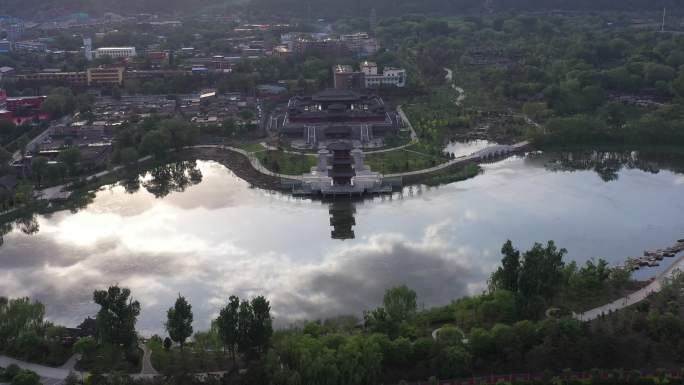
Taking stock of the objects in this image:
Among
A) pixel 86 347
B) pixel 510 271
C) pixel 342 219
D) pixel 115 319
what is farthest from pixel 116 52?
pixel 510 271

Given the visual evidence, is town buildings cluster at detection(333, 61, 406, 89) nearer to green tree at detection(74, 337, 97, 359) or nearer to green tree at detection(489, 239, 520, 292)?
green tree at detection(489, 239, 520, 292)

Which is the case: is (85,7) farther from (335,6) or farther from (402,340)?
(402,340)

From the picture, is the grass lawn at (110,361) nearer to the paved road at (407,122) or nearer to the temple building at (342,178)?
the temple building at (342,178)

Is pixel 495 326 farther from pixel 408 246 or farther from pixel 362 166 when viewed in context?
pixel 362 166

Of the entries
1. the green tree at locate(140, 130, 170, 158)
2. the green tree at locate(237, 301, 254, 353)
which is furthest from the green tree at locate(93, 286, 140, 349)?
the green tree at locate(140, 130, 170, 158)

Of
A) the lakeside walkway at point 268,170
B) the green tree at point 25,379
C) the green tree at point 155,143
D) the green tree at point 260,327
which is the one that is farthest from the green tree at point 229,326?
the green tree at point 155,143

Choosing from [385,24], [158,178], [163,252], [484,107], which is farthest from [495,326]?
[385,24]

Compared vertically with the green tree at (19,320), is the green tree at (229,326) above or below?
above
